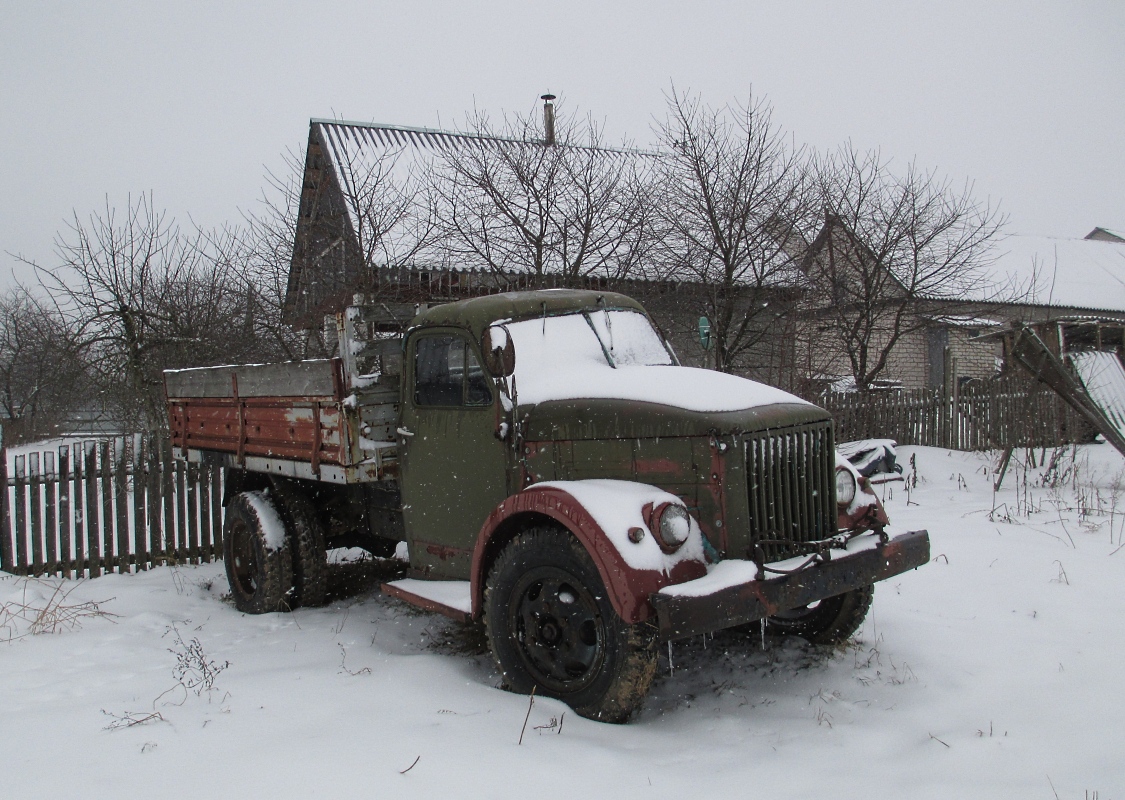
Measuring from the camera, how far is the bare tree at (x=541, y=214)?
9453 millimetres

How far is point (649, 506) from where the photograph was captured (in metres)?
3.61

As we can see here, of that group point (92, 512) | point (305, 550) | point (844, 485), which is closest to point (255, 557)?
point (305, 550)

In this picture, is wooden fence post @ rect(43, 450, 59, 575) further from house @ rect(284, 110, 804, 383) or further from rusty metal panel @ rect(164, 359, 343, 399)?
house @ rect(284, 110, 804, 383)

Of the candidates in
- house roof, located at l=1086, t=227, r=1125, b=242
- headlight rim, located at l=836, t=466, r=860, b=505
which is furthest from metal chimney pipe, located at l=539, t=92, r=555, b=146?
house roof, located at l=1086, t=227, r=1125, b=242

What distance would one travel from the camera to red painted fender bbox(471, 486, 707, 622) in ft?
11.1

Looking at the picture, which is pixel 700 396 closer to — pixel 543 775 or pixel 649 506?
pixel 649 506

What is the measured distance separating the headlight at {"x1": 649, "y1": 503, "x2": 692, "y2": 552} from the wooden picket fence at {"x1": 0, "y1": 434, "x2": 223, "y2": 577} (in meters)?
5.89

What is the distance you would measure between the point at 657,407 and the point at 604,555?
828mm

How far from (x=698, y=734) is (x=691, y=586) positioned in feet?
2.47

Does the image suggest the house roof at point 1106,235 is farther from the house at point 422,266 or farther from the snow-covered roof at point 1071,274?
the house at point 422,266

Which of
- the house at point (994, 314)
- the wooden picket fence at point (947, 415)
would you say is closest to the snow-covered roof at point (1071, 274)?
the house at point (994, 314)

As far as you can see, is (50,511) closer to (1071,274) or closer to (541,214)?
(541,214)

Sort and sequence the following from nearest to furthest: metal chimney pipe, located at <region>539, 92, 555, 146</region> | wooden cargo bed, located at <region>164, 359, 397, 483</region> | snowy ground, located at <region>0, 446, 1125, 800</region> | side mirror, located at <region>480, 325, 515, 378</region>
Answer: snowy ground, located at <region>0, 446, 1125, 800</region>, side mirror, located at <region>480, 325, 515, 378</region>, wooden cargo bed, located at <region>164, 359, 397, 483</region>, metal chimney pipe, located at <region>539, 92, 555, 146</region>

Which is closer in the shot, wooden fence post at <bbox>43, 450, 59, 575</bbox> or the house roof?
wooden fence post at <bbox>43, 450, 59, 575</bbox>
